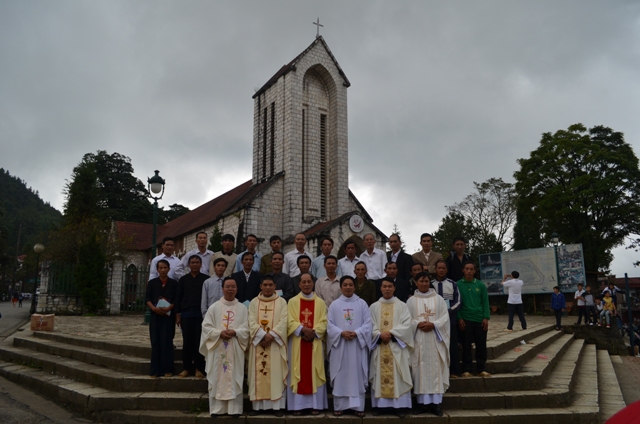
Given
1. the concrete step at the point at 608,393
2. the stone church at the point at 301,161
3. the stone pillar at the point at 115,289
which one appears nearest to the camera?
the concrete step at the point at 608,393

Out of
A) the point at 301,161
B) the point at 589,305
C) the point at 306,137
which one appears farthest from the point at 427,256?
the point at 306,137

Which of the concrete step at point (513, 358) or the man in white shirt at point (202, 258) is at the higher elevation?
the man in white shirt at point (202, 258)

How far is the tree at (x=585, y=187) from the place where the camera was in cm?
2805

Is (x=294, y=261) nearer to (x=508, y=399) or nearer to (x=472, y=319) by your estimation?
(x=472, y=319)

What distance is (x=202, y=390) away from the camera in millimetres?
6137

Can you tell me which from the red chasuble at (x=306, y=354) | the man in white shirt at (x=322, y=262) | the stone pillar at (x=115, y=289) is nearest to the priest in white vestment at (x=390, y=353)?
the red chasuble at (x=306, y=354)

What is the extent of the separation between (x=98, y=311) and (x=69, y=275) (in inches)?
78.5

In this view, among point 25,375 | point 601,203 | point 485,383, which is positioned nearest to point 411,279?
point 485,383

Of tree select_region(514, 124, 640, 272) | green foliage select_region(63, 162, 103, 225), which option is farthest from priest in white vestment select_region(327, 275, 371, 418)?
green foliage select_region(63, 162, 103, 225)

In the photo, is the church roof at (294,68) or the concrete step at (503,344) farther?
the church roof at (294,68)

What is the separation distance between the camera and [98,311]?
19234 mm

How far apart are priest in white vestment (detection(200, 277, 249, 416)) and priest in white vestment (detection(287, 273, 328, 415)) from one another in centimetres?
61

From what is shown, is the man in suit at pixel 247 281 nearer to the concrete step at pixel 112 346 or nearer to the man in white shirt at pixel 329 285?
the man in white shirt at pixel 329 285

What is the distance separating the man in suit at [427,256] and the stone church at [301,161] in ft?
47.3
